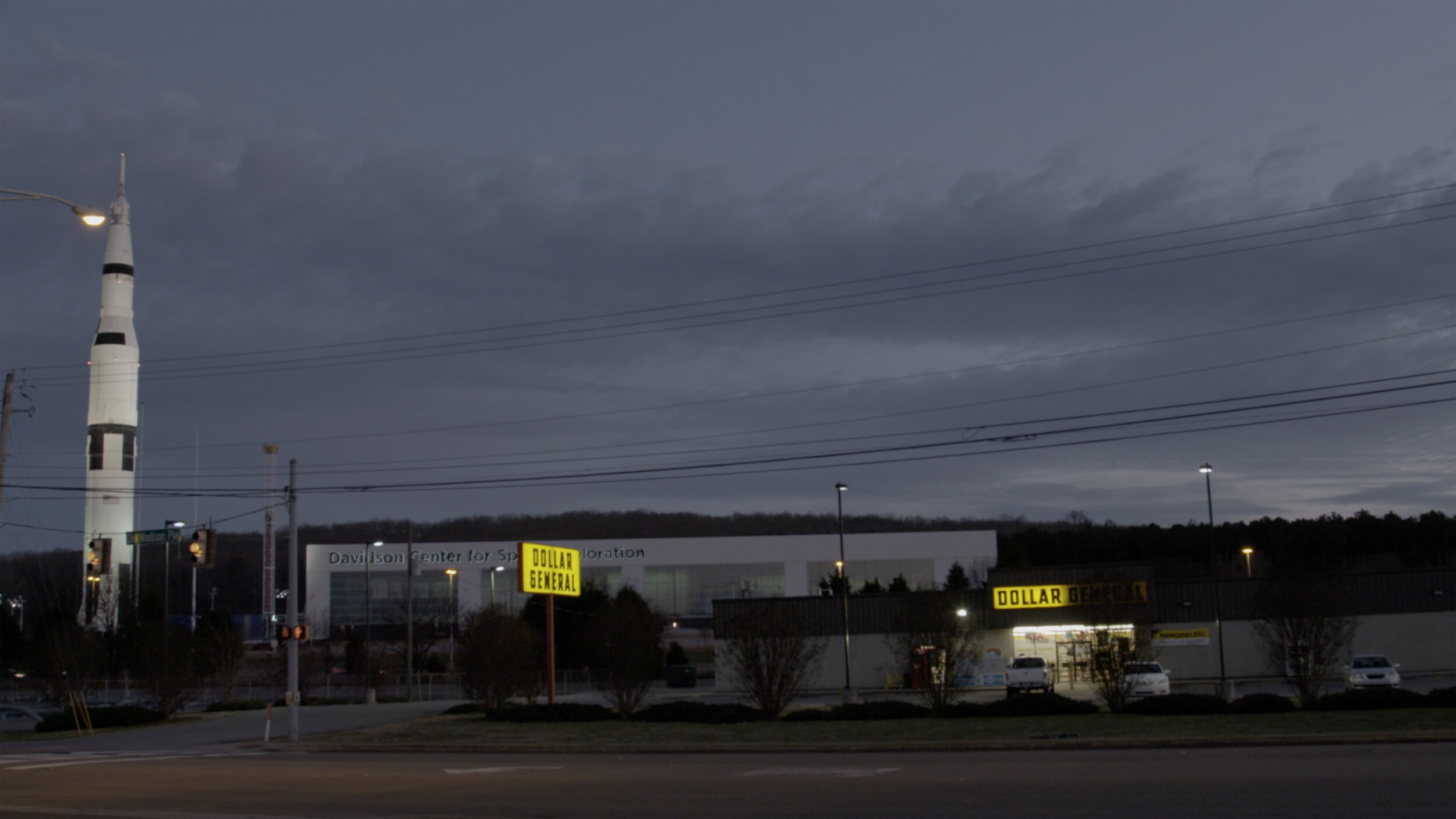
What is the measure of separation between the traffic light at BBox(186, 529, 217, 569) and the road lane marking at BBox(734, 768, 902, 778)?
62.2 feet

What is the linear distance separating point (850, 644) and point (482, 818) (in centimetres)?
4241

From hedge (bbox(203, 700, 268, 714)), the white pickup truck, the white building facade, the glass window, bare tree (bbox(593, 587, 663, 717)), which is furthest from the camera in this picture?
the glass window

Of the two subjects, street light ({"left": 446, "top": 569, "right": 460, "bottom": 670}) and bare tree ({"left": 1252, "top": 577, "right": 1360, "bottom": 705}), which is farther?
street light ({"left": 446, "top": 569, "right": 460, "bottom": 670})

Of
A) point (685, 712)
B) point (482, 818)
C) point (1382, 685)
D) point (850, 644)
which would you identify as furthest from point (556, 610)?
point (482, 818)

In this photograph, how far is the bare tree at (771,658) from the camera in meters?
33.5

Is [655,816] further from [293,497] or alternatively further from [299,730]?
[299,730]

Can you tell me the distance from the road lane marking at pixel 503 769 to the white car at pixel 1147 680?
1684cm

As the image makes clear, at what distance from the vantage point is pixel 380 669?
252 feet

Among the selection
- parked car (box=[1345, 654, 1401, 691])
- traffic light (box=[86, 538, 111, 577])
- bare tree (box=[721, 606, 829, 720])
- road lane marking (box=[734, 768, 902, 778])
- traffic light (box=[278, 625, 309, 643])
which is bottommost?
parked car (box=[1345, 654, 1401, 691])

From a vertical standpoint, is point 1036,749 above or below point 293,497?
below

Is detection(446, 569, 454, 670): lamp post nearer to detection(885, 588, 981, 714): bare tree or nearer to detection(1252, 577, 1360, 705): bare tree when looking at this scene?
detection(885, 588, 981, 714): bare tree

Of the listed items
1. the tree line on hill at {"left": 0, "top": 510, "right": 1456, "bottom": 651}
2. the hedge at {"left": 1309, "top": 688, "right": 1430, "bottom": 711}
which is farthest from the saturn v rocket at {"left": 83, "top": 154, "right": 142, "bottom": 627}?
the hedge at {"left": 1309, "top": 688, "right": 1430, "bottom": 711}

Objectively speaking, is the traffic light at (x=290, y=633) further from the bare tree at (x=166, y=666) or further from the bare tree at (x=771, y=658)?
the bare tree at (x=166, y=666)

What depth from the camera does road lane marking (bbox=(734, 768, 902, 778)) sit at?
1940 cm
